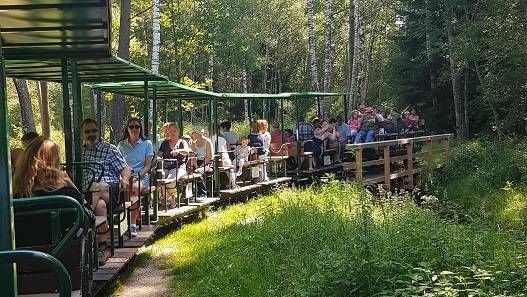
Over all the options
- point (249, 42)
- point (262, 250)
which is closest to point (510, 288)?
point (262, 250)

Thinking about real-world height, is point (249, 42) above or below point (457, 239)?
above

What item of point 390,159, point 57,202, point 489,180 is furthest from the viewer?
point 489,180

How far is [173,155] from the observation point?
10.9 meters

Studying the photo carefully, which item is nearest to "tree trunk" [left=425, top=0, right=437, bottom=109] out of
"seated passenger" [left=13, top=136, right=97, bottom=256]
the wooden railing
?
the wooden railing

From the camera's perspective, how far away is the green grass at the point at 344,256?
5.12 metres

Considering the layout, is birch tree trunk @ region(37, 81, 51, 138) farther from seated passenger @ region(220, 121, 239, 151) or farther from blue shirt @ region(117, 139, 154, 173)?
blue shirt @ region(117, 139, 154, 173)

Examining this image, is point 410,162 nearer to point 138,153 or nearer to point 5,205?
point 138,153

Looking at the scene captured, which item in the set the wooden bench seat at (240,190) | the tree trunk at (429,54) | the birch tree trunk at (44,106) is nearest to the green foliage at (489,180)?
the wooden bench seat at (240,190)

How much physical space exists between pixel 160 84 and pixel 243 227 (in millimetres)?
2543

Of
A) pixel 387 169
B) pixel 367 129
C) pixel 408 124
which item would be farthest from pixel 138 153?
pixel 408 124

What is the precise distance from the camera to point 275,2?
40.6 metres

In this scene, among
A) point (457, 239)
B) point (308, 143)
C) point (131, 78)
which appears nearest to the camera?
point (457, 239)

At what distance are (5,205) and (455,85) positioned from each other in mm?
22058

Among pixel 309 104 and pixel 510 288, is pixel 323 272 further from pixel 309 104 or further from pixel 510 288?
pixel 309 104
